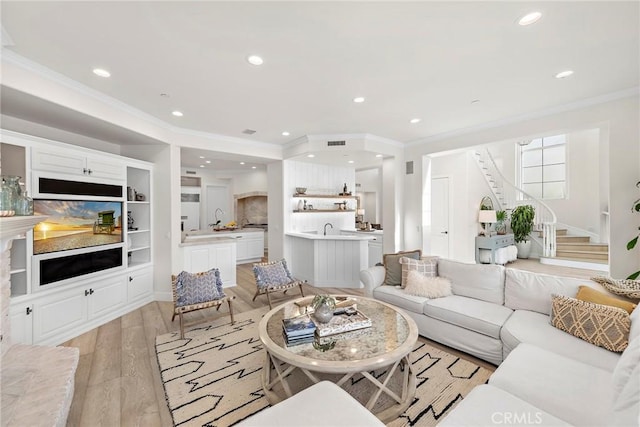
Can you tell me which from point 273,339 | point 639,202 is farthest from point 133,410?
point 639,202

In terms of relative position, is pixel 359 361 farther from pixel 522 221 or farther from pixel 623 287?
pixel 522 221

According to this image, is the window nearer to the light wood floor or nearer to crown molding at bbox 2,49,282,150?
the light wood floor

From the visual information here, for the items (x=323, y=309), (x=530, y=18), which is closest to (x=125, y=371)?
(x=323, y=309)

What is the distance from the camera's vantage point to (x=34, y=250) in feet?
8.95

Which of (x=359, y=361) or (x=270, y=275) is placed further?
(x=270, y=275)

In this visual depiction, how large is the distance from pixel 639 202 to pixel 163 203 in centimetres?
610

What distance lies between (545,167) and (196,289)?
371 inches

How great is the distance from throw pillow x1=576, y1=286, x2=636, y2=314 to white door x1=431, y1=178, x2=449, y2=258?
4194 mm

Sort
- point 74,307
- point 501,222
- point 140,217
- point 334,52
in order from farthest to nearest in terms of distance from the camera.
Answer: point 501,222
point 140,217
point 74,307
point 334,52

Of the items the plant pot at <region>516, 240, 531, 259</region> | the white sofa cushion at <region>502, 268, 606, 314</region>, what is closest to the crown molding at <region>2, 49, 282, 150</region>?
the white sofa cushion at <region>502, 268, 606, 314</region>

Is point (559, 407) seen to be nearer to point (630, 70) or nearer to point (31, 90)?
point (630, 70)

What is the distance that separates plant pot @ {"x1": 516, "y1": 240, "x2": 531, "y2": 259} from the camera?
681 cm

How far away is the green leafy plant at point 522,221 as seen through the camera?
21.9 ft

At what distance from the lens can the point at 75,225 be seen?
3139mm
